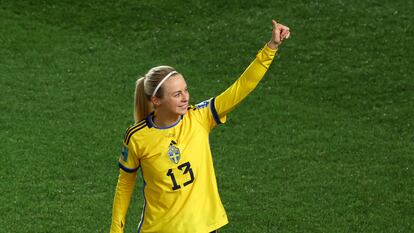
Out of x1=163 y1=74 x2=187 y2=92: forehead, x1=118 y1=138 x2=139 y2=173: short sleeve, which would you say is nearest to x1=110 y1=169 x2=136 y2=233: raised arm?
x1=118 y1=138 x2=139 y2=173: short sleeve

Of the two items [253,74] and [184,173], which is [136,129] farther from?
[253,74]

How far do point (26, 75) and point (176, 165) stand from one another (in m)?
9.11

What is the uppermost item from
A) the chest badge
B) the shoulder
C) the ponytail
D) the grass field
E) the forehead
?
the forehead

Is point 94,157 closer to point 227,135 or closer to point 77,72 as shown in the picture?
point 227,135

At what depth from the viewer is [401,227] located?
9.37 metres

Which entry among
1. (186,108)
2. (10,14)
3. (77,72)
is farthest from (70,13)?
(186,108)

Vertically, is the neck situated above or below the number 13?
above

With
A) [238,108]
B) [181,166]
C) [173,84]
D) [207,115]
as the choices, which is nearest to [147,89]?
[173,84]

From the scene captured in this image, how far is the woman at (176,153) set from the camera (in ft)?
20.1

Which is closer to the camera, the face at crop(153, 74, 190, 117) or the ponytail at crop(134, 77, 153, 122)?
the face at crop(153, 74, 190, 117)

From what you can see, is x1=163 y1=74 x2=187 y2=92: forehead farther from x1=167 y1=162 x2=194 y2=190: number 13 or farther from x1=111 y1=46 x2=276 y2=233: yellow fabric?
x1=167 y1=162 x2=194 y2=190: number 13

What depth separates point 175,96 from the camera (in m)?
6.09

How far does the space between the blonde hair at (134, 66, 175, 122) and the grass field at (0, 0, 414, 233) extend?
345cm

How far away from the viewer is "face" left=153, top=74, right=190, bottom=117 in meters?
6.08
